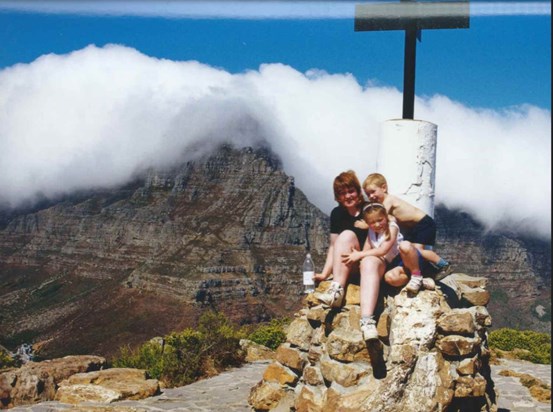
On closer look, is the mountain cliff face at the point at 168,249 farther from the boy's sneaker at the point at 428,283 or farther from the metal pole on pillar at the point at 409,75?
the boy's sneaker at the point at 428,283

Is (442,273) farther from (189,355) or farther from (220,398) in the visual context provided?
(189,355)

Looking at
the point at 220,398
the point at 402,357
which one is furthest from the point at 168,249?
the point at 402,357

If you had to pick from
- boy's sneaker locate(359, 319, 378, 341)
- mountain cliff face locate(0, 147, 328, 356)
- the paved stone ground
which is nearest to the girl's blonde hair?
boy's sneaker locate(359, 319, 378, 341)

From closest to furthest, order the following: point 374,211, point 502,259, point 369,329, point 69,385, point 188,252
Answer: point 374,211
point 369,329
point 69,385
point 188,252
point 502,259

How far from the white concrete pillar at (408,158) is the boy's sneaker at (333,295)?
5.03 ft

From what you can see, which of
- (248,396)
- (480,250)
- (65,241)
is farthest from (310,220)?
(248,396)

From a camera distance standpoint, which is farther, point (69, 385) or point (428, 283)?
point (69, 385)

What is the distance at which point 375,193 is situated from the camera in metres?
7.52

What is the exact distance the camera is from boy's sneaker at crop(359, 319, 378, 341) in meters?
7.13

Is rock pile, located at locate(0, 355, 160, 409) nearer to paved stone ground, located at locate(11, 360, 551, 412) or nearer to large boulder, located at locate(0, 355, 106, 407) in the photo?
large boulder, located at locate(0, 355, 106, 407)

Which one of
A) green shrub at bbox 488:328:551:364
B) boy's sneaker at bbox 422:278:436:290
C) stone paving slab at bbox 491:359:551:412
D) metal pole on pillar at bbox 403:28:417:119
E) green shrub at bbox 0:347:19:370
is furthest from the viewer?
green shrub at bbox 488:328:551:364

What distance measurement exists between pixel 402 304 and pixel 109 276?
118m

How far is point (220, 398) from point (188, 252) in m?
106

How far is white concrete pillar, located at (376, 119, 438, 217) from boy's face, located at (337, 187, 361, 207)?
101 centimetres
